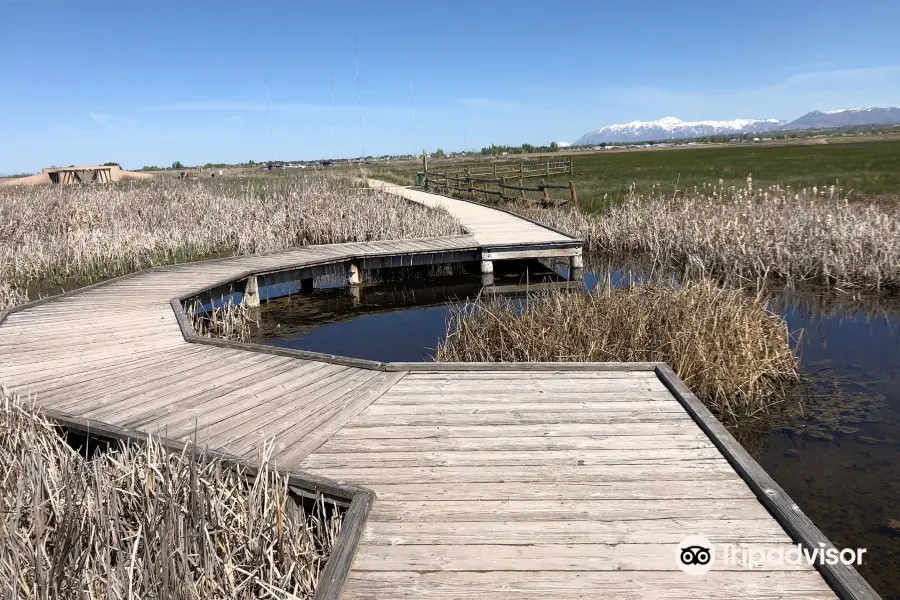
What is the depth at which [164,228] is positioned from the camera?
13.8m

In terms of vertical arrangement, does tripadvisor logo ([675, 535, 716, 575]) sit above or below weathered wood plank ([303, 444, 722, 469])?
below

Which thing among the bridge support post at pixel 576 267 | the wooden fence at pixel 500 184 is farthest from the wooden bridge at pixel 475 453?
the wooden fence at pixel 500 184

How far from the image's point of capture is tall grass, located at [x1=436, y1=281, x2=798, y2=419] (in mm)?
5992

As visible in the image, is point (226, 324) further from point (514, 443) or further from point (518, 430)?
point (514, 443)

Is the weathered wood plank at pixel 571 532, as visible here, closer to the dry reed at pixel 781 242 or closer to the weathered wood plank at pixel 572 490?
the weathered wood plank at pixel 572 490

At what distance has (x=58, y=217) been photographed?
47.5 ft

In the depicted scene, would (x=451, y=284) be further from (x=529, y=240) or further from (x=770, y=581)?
(x=770, y=581)

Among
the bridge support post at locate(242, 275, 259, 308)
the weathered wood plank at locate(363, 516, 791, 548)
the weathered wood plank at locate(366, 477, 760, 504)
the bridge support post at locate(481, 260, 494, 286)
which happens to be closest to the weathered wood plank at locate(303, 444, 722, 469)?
the weathered wood plank at locate(366, 477, 760, 504)

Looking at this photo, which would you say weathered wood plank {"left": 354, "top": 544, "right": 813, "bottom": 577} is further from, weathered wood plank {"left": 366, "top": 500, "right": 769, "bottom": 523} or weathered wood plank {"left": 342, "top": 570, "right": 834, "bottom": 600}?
weathered wood plank {"left": 366, "top": 500, "right": 769, "bottom": 523}

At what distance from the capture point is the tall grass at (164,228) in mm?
11555

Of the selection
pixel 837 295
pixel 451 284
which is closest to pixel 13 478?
pixel 451 284

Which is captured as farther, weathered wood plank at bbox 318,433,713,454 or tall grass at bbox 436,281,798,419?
tall grass at bbox 436,281,798,419

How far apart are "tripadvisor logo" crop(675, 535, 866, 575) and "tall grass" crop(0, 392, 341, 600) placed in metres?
1.60

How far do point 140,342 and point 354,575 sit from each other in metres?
4.56
